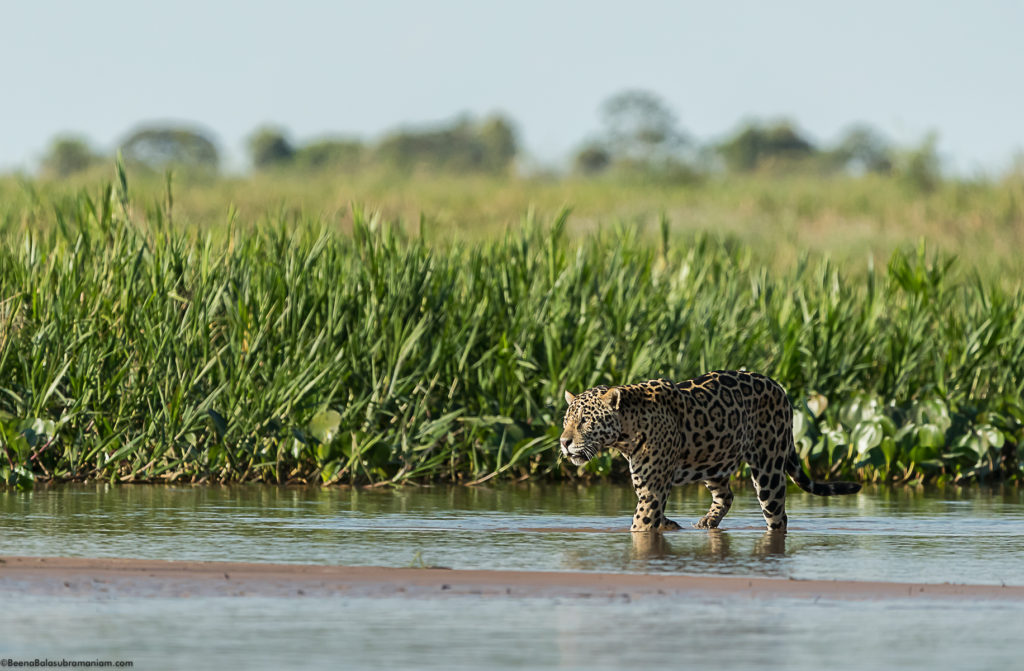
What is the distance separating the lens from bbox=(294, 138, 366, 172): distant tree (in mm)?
86250

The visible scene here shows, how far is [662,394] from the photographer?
943 cm

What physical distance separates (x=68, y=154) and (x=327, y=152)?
12.9 meters

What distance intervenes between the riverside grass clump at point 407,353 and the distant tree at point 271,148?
78809 mm

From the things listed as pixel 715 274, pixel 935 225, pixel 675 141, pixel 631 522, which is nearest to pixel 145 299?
pixel 631 522

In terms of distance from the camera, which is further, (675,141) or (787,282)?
(675,141)

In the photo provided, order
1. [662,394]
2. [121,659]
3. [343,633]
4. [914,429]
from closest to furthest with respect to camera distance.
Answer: [121,659] → [343,633] → [662,394] → [914,429]

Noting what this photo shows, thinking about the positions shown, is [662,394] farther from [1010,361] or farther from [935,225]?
[935,225]

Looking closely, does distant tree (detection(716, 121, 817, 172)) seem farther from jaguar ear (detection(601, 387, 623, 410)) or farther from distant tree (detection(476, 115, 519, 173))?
jaguar ear (detection(601, 387, 623, 410))

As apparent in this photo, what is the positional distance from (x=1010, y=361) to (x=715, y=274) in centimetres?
284

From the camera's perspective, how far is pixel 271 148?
92500 millimetres

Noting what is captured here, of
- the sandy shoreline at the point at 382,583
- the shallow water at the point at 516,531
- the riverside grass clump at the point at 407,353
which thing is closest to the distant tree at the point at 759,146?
→ the riverside grass clump at the point at 407,353

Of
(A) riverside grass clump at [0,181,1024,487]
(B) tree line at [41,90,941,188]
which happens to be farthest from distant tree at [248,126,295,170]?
(A) riverside grass clump at [0,181,1024,487]

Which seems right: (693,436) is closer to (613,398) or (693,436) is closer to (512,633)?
(613,398)

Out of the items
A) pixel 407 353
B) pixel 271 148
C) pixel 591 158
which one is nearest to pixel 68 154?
pixel 271 148
